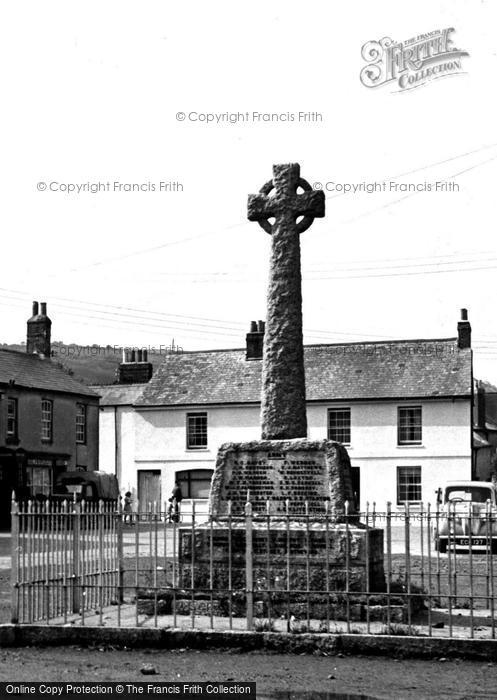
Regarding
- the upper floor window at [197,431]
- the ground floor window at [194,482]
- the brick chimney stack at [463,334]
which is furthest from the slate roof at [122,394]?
the brick chimney stack at [463,334]

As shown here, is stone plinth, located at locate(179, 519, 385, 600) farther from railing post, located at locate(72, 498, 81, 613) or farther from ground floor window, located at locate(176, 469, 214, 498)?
ground floor window, located at locate(176, 469, 214, 498)

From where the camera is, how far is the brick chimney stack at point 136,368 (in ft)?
186

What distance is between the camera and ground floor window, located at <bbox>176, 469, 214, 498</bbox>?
47.1 meters

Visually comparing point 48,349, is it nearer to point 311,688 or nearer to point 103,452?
point 103,452

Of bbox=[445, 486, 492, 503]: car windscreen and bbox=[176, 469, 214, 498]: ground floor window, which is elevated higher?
bbox=[445, 486, 492, 503]: car windscreen

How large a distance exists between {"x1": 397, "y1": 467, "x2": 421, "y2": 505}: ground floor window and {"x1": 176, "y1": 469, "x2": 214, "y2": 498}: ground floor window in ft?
27.0

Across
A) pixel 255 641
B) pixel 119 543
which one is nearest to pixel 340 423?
pixel 119 543

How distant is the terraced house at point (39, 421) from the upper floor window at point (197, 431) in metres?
4.57

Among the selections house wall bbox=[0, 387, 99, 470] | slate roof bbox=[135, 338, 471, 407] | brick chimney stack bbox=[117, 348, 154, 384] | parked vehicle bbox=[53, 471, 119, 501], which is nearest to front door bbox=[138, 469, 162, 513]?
house wall bbox=[0, 387, 99, 470]

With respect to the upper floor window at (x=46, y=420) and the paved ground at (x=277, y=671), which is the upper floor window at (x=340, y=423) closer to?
the upper floor window at (x=46, y=420)

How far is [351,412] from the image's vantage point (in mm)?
45594

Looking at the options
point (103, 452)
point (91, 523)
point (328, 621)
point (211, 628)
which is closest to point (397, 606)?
point (328, 621)

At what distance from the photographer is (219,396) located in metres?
47.2

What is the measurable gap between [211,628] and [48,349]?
1531 inches
